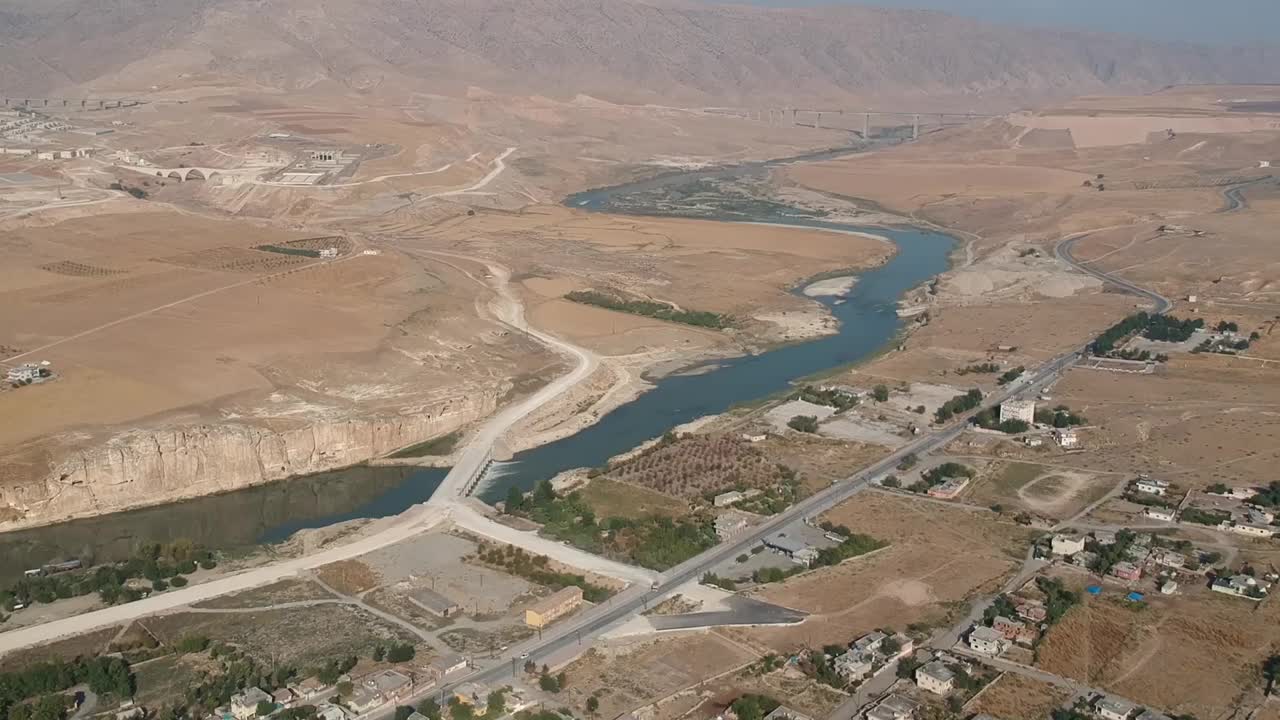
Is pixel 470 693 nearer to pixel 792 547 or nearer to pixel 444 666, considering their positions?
pixel 444 666

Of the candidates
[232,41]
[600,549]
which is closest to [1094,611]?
[600,549]

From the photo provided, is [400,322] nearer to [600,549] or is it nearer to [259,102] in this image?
[600,549]

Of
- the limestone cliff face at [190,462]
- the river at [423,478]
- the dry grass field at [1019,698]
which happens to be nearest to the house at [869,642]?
the dry grass field at [1019,698]

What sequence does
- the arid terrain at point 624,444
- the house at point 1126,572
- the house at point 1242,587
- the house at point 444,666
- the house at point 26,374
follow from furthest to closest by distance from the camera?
1. the house at point 26,374
2. the house at point 1126,572
3. the house at point 1242,587
4. the arid terrain at point 624,444
5. the house at point 444,666

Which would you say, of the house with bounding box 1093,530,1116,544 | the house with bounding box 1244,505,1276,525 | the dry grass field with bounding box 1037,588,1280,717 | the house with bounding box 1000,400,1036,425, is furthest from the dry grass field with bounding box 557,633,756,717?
the house with bounding box 1000,400,1036,425

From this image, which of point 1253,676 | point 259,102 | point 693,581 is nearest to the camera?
point 1253,676

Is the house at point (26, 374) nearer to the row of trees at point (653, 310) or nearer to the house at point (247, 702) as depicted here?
the house at point (247, 702)
